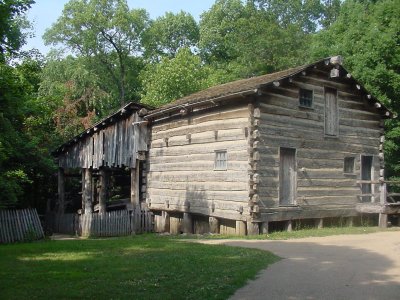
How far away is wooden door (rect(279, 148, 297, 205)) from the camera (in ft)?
59.1

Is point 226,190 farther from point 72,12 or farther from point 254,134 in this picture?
point 72,12

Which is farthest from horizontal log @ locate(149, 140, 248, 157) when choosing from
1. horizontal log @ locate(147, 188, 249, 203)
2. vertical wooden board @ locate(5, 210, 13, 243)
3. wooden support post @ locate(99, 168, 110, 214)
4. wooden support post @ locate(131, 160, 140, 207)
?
vertical wooden board @ locate(5, 210, 13, 243)

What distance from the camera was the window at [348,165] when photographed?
67.6 feet

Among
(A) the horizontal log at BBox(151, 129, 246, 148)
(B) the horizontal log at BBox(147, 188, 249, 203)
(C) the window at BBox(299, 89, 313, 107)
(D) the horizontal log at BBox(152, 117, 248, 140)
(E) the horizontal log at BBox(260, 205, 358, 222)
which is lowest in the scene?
(E) the horizontal log at BBox(260, 205, 358, 222)

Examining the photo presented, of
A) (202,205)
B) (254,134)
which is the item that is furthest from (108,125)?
(254,134)

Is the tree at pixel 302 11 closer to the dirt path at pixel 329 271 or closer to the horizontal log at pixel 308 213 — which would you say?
the horizontal log at pixel 308 213

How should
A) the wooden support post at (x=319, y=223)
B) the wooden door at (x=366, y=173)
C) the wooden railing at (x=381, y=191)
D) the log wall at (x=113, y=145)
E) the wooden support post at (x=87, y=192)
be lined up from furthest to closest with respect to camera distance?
1. the wooden support post at (x=87, y=192)
2. the log wall at (x=113, y=145)
3. the wooden door at (x=366, y=173)
4. the wooden railing at (x=381, y=191)
5. the wooden support post at (x=319, y=223)

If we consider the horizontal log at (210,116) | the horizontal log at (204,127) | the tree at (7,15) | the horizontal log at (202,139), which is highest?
the tree at (7,15)

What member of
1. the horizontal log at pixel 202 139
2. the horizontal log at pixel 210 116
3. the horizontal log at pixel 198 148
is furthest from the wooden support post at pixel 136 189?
the horizontal log at pixel 210 116

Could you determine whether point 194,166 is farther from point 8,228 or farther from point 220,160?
point 8,228

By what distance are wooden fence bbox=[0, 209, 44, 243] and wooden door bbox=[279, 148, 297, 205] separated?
32.3 feet

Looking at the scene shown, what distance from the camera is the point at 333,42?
31547mm

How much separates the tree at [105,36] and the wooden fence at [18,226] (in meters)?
33.0

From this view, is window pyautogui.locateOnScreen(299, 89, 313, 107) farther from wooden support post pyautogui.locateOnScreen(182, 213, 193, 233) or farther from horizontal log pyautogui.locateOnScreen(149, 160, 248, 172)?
wooden support post pyautogui.locateOnScreen(182, 213, 193, 233)
